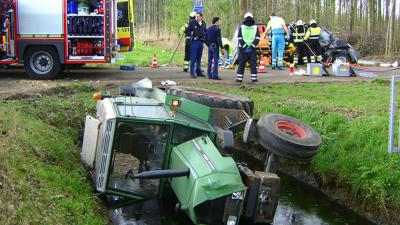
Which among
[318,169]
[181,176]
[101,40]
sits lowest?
[318,169]

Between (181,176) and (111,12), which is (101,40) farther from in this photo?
(181,176)

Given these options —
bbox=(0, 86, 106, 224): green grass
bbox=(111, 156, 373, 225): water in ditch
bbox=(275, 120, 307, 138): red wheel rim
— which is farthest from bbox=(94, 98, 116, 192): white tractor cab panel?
bbox=(275, 120, 307, 138): red wheel rim

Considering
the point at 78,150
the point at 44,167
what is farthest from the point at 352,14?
the point at 44,167

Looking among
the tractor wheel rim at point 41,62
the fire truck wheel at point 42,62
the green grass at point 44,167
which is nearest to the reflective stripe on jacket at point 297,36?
the fire truck wheel at point 42,62

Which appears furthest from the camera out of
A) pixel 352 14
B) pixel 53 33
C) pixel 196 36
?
pixel 352 14

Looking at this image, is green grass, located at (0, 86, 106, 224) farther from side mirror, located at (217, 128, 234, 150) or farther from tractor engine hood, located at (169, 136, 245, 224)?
side mirror, located at (217, 128, 234, 150)

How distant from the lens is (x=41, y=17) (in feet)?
46.7

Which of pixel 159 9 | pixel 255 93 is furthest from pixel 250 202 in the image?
pixel 159 9

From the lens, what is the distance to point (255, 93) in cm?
1246

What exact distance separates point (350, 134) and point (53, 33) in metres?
8.82

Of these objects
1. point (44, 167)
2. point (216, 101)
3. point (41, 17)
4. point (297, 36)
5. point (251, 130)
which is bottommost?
point (44, 167)

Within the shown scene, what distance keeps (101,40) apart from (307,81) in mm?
5787

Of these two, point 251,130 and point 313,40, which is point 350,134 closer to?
point 251,130

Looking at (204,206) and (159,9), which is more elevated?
(159,9)
